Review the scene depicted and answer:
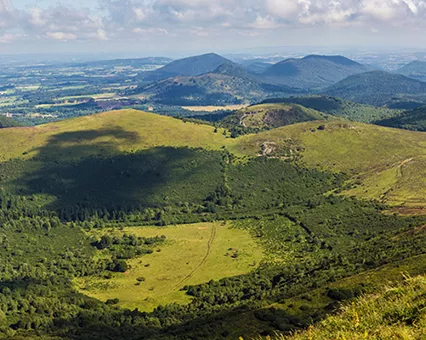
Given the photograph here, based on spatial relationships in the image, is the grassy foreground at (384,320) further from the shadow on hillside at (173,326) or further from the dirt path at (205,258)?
the dirt path at (205,258)

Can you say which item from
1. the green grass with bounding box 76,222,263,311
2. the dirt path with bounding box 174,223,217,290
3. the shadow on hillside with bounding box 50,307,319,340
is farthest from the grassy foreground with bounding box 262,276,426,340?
the dirt path with bounding box 174,223,217,290

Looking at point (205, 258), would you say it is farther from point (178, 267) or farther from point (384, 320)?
point (384, 320)

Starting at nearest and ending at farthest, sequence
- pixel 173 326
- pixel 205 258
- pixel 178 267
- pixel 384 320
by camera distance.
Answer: pixel 384 320, pixel 173 326, pixel 178 267, pixel 205 258

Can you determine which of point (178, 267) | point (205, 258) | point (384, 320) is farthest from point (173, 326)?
point (384, 320)

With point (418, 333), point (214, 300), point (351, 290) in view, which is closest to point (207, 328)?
point (351, 290)

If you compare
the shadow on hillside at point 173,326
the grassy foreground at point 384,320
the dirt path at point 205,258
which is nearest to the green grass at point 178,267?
the dirt path at point 205,258

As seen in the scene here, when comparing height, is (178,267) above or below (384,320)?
below
